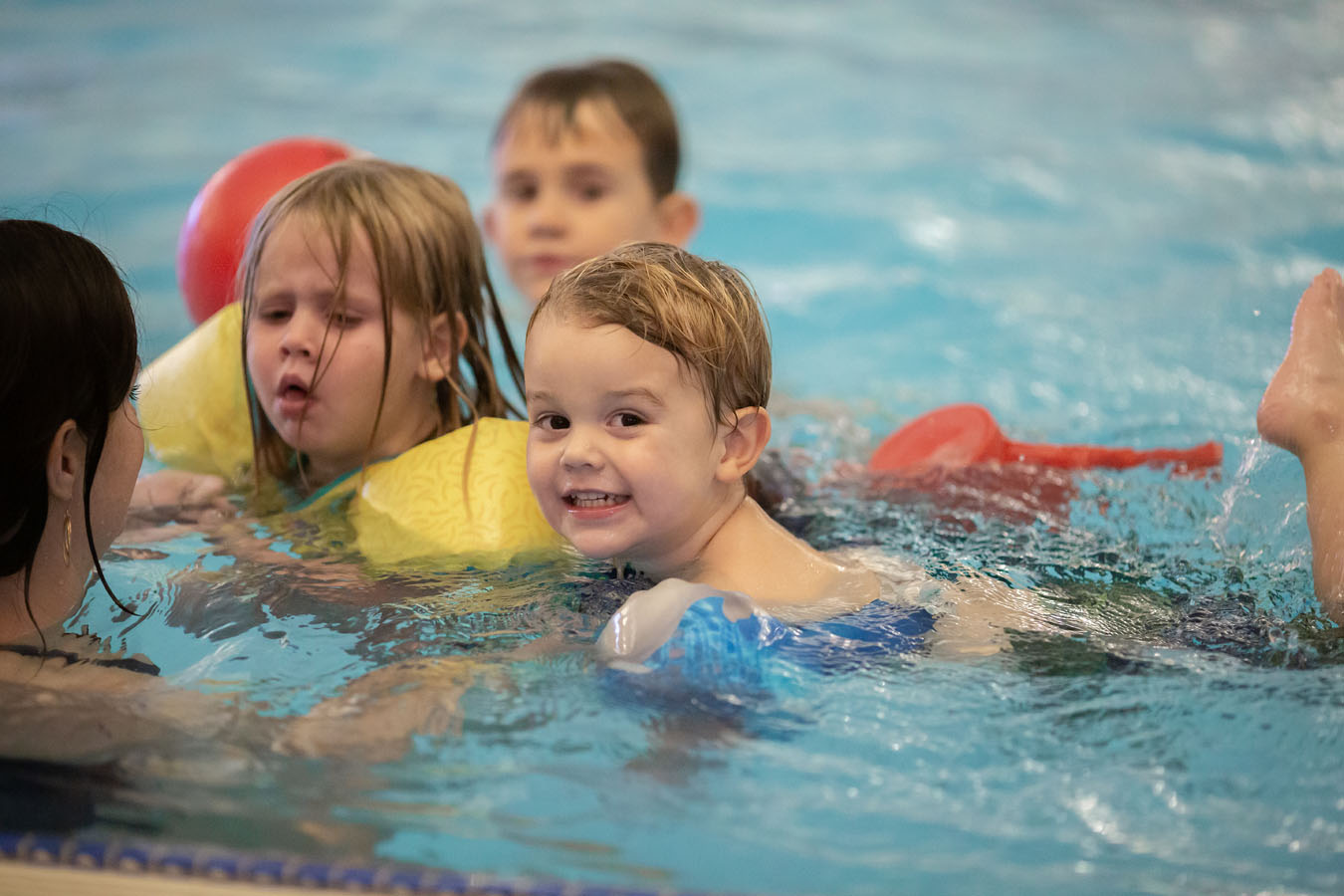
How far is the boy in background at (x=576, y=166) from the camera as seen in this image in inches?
165

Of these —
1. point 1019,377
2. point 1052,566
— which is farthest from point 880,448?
point 1019,377

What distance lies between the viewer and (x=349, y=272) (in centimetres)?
270

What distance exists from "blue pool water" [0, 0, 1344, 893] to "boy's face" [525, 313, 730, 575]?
211 millimetres

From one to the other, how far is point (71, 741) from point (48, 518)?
349mm

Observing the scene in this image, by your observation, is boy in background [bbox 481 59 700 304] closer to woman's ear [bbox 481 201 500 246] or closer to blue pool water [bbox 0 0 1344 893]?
woman's ear [bbox 481 201 500 246]

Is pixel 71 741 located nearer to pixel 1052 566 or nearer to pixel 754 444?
pixel 754 444

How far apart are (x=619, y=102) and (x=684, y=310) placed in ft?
7.36

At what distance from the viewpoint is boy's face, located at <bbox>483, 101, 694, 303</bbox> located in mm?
4199

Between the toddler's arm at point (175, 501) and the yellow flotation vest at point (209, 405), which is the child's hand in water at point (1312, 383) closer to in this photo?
the toddler's arm at point (175, 501)

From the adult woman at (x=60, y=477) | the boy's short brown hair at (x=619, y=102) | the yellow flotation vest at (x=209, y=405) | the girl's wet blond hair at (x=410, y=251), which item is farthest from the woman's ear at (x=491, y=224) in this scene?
the adult woman at (x=60, y=477)

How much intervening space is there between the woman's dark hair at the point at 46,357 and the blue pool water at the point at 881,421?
30 centimetres

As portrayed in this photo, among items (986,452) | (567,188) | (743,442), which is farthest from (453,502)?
(567,188)

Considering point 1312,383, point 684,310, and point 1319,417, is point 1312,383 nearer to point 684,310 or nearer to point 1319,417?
point 1319,417

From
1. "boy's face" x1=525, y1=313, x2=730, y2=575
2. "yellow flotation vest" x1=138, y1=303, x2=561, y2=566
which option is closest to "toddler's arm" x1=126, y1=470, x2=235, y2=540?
"yellow flotation vest" x1=138, y1=303, x2=561, y2=566
